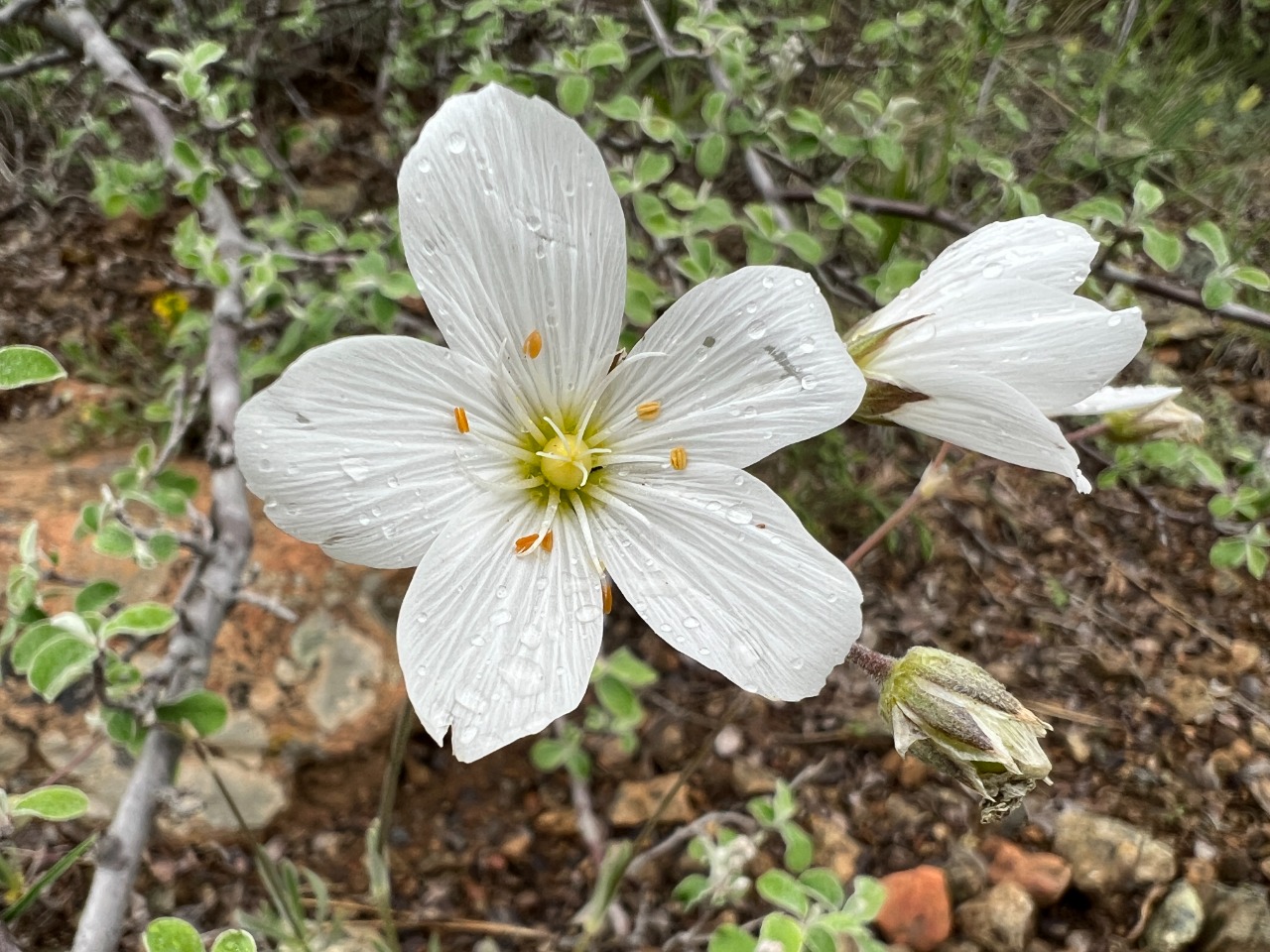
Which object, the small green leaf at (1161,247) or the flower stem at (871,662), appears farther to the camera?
the small green leaf at (1161,247)

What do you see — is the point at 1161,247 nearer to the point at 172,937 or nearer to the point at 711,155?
the point at 711,155

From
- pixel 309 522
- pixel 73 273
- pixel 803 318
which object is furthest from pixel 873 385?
pixel 73 273

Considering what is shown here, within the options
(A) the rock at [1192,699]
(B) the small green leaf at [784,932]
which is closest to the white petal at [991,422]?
(B) the small green leaf at [784,932]

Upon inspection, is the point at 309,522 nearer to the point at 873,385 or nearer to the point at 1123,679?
the point at 873,385

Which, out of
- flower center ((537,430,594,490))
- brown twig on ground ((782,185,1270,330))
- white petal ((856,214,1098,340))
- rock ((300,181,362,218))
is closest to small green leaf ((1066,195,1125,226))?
brown twig on ground ((782,185,1270,330))

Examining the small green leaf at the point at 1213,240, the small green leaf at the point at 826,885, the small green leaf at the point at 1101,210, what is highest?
the small green leaf at the point at 1101,210

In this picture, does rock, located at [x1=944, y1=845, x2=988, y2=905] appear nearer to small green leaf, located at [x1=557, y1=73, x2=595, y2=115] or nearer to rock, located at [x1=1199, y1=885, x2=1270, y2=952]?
rock, located at [x1=1199, y1=885, x2=1270, y2=952]

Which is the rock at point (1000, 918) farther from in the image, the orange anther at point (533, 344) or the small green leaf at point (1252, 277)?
the orange anther at point (533, 344)
